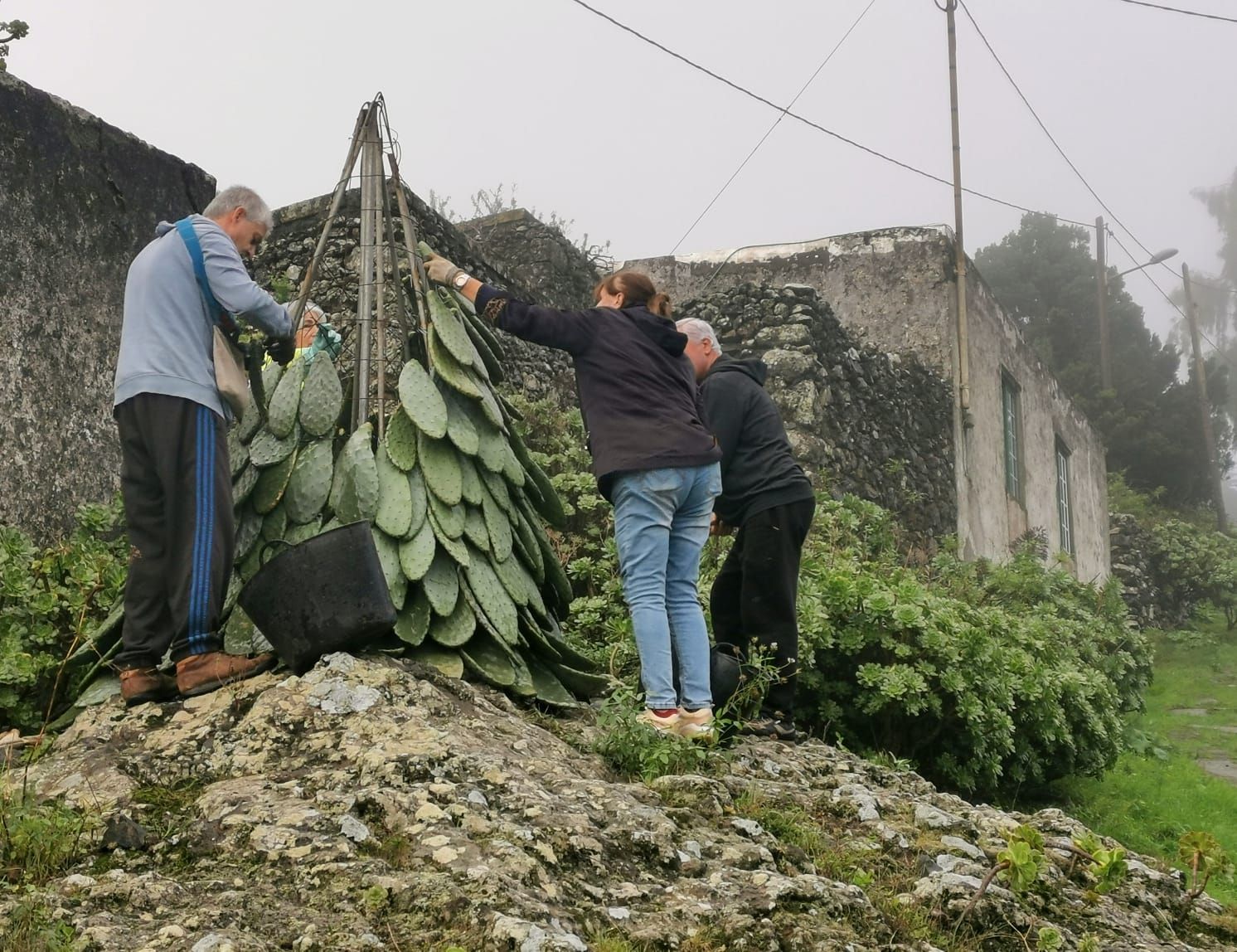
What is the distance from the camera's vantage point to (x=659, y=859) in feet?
10.2

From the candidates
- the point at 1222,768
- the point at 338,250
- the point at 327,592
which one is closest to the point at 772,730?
the point at 327,592

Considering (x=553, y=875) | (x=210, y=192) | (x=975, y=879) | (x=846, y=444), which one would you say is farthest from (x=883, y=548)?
(x=553, y=875)

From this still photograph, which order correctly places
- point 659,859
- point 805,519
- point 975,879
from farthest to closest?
point 805,519, point 975,879, point 659,859

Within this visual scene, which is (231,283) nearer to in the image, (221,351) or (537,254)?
(221,351)

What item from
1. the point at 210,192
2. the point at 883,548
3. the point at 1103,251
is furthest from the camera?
the point at 1103,251

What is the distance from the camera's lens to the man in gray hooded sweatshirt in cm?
383

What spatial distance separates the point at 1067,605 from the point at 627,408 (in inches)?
245

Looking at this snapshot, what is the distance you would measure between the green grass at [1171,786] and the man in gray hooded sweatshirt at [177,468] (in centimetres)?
417

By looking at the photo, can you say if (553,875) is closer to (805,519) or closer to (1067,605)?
(805,519)

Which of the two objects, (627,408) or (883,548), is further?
(883,548)

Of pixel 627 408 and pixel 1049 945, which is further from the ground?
pixel 627 408

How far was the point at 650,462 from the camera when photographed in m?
4.12

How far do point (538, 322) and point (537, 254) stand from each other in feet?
21.7

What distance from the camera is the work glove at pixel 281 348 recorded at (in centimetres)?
421
